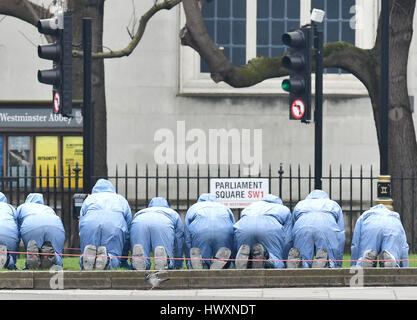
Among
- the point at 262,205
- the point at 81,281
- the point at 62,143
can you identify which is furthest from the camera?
the point at 62,143

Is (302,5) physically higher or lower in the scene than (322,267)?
higher

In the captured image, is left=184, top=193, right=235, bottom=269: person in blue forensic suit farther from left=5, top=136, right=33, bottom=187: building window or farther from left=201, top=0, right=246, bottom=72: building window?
left=201, top=0, right=246, bottom=72: building window

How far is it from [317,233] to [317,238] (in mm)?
69

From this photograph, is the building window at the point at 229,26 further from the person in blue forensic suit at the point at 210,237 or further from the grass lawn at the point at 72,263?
the person in blue forensic suit at the point at 210,237

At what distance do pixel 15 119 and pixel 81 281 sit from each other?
41.6 feet

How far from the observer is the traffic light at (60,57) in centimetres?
1845

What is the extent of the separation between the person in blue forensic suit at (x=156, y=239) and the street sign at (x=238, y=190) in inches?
159

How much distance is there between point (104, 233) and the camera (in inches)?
693

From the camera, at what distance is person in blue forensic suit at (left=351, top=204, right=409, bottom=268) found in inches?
671

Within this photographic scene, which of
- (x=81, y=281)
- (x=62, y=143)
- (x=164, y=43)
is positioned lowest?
(x=81, y=281)

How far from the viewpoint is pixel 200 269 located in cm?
1692

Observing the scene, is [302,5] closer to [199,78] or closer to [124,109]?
[199,78]

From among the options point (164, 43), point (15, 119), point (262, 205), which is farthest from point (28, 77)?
point (262, 205)

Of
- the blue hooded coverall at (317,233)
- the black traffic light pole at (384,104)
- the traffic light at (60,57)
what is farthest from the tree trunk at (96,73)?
the blue hooded coverall at (317,233)
